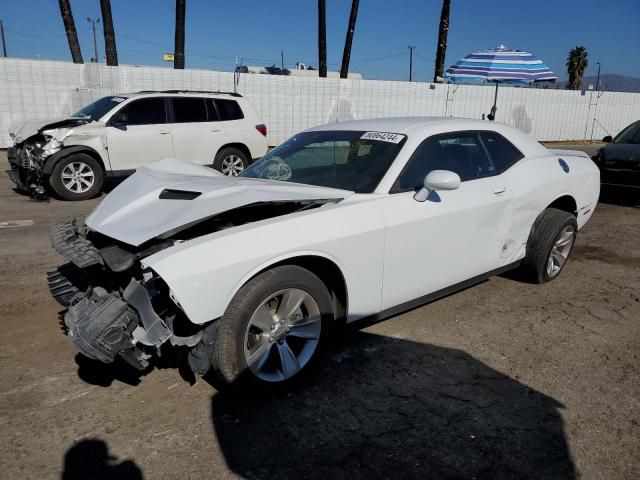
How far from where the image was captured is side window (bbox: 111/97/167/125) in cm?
926

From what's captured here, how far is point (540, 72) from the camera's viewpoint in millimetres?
14250

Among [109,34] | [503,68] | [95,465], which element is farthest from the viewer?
[109,34]

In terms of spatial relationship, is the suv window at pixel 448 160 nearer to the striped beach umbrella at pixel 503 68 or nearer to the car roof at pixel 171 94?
the car roof at pixel 171 94

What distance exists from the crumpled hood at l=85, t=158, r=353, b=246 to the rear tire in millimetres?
2150

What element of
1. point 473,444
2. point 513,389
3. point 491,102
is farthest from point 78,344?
point 491,102

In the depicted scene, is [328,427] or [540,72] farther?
[540,72]

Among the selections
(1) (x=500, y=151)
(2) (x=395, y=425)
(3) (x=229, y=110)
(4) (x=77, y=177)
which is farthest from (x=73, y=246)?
(3) (x=229, y=110)

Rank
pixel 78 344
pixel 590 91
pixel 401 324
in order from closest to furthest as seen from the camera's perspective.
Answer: pixel 78 344 < pixel 401 324 < pixel 590 91

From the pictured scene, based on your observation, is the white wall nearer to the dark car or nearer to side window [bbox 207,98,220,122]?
side window [bbox 207,98,220,122]

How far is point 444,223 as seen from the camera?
3.63 m

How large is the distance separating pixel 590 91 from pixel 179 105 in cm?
2105

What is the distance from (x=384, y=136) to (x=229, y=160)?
690cm

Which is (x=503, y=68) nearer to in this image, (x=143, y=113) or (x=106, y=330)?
(x=143, y=113)

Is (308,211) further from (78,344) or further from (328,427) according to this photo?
(78,344)
